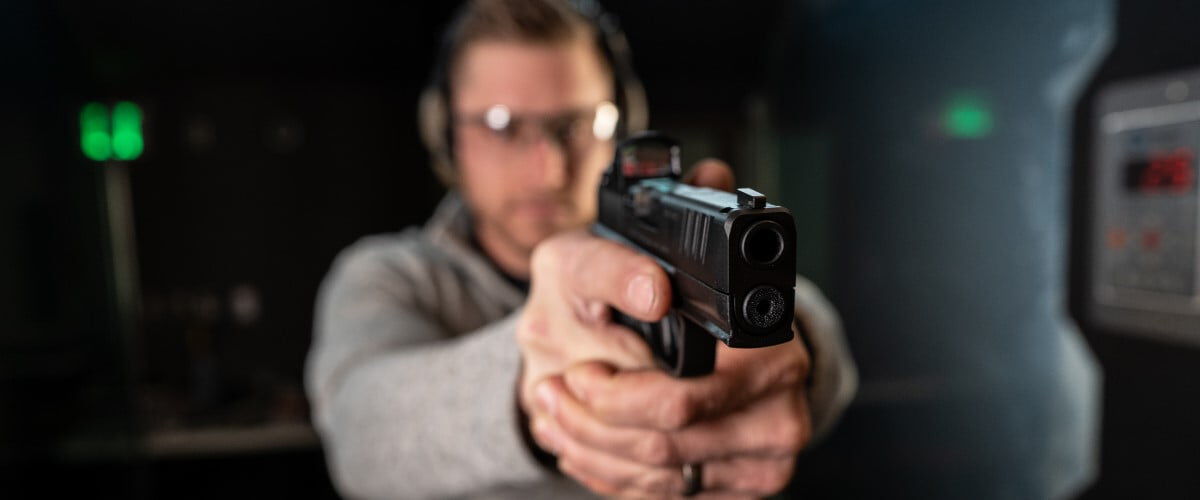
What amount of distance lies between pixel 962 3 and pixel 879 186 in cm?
34

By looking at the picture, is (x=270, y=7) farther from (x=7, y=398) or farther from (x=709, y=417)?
(x=709, y=417)

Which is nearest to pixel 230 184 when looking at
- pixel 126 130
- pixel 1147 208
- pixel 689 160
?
pixel 126 130

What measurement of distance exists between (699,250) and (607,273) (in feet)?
0.40

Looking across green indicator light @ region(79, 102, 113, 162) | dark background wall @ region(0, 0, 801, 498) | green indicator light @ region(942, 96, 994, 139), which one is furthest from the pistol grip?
green indicator light @ region(79, 102, 113, 162)

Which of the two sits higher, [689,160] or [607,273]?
[689,160]

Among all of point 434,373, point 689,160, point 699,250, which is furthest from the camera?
point 689,160

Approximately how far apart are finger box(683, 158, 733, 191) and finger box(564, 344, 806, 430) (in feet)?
0.45

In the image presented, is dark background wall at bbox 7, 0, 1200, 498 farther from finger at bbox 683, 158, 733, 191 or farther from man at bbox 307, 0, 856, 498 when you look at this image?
finger at bbox 683, 158, 733, 191

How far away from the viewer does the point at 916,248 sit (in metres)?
1.00

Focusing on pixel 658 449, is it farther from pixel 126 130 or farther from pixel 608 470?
pixel 126 130

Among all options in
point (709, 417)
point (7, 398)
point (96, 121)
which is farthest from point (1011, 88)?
point (96, 121)

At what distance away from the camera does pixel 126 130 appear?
6.40 ft

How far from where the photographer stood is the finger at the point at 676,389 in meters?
0.52

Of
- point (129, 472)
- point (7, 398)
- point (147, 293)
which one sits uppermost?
point (147, 293)
